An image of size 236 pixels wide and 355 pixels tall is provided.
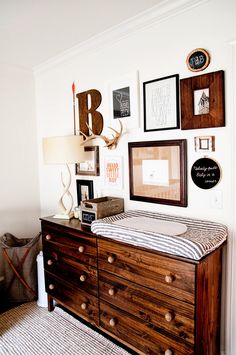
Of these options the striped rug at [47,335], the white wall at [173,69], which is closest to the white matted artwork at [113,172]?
the white wall at [173,69]

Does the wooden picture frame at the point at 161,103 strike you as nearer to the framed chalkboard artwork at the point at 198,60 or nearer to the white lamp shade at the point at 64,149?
the framed chalkboard artwork at the point at 198,60

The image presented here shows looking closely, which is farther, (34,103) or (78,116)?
(34,103)

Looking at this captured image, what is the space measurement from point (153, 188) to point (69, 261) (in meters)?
0.93

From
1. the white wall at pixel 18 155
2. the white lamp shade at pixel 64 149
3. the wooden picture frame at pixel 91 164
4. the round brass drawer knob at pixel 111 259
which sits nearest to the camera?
the round brass drawer knob at pixel 111 259

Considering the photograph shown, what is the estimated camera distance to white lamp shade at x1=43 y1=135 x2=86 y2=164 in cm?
232

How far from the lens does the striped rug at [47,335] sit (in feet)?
6.56

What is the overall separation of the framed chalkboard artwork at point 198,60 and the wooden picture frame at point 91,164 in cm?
113

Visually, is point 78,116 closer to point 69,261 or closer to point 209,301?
point 69,261

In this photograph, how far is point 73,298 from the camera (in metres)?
2.19

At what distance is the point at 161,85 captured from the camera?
1.96m

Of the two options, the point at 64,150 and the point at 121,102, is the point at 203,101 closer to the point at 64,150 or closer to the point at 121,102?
the point at 121,102

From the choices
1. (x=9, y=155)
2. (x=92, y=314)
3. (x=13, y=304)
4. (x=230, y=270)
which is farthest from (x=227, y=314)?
(x=9, y=155)

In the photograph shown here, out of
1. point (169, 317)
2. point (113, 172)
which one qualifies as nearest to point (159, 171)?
point (113, 172)

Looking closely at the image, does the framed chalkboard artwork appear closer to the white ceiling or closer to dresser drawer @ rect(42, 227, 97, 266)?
the white ceiling
